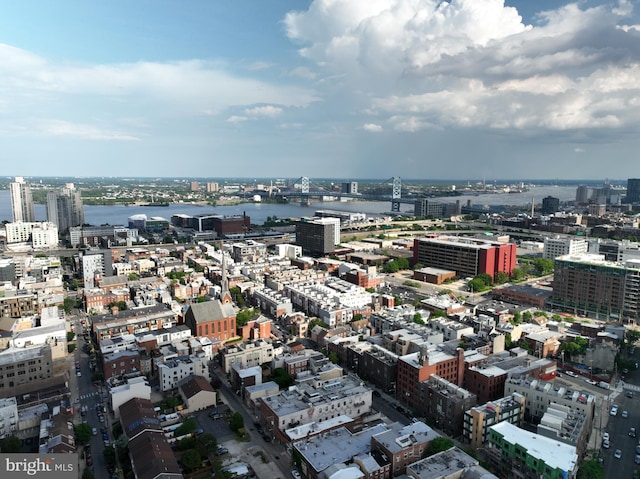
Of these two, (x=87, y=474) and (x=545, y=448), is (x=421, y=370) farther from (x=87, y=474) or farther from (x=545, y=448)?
(x=87, y=474)

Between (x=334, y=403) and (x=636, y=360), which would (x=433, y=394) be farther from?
(x=636, y=360)

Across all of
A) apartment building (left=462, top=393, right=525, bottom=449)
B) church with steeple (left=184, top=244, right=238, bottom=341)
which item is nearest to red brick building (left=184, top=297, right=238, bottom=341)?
church with steeple (left=184, top=244, right=238, bottom=341)

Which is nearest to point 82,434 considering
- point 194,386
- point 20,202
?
point 194,386

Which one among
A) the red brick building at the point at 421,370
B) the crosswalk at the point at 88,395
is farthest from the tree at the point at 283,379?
the crosswalk at the point at 88,395

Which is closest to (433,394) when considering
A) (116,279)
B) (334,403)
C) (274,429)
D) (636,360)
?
(334,403)

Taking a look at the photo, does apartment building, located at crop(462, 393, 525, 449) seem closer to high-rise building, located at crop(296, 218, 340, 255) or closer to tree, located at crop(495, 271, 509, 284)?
tree, located at crop(495, 271, 509, 284)
